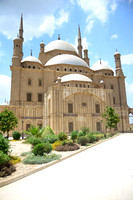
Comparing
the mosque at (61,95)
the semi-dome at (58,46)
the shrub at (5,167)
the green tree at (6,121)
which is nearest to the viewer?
the shrub at (5,167)

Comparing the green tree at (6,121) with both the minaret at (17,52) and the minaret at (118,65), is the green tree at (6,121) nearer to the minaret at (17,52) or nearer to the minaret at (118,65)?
the minaret at (17,52)

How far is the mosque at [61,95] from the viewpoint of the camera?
82.4 ft

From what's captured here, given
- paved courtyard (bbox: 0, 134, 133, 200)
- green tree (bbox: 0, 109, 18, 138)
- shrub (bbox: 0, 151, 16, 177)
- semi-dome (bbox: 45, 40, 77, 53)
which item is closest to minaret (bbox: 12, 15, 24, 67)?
semi-dome (bbox: 45, 40, 77, 53)

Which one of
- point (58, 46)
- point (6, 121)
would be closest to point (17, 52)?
point (58, 46)

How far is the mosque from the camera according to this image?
989 inches

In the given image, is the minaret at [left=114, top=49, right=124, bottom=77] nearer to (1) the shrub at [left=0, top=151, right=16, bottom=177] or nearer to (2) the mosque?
(2) the mosque

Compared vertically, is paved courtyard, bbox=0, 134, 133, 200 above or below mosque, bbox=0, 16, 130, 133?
below

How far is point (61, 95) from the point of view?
25188 mm

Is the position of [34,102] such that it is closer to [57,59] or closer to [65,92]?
[65,92]

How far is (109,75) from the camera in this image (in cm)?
3769

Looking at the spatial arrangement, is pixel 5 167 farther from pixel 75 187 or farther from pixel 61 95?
pixel 61 95

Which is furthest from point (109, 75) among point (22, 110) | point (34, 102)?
point (22, 110)

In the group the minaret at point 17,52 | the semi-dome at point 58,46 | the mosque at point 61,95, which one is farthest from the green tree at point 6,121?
the semi-dome at point 58,46

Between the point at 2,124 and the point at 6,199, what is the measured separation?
13340 mm
